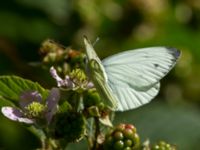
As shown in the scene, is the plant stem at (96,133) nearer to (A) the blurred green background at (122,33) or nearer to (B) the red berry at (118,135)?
(B) the red berry at (118,135)

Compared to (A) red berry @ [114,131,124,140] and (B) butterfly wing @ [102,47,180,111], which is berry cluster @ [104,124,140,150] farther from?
(B) butterfly wing @ [102,47,180,111]

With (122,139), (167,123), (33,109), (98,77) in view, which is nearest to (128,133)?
(122,139)

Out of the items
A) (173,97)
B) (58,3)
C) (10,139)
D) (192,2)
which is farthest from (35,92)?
(192,2)

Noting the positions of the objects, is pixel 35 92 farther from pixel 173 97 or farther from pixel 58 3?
pixel 58 3

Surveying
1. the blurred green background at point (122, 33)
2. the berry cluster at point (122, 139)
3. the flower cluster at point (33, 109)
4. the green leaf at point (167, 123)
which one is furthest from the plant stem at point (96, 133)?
the blurred green background at point (122, 33)

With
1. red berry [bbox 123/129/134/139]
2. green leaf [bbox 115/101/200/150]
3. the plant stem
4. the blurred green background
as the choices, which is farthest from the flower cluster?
the blurred green background

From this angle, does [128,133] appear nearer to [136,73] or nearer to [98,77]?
[98,77]
